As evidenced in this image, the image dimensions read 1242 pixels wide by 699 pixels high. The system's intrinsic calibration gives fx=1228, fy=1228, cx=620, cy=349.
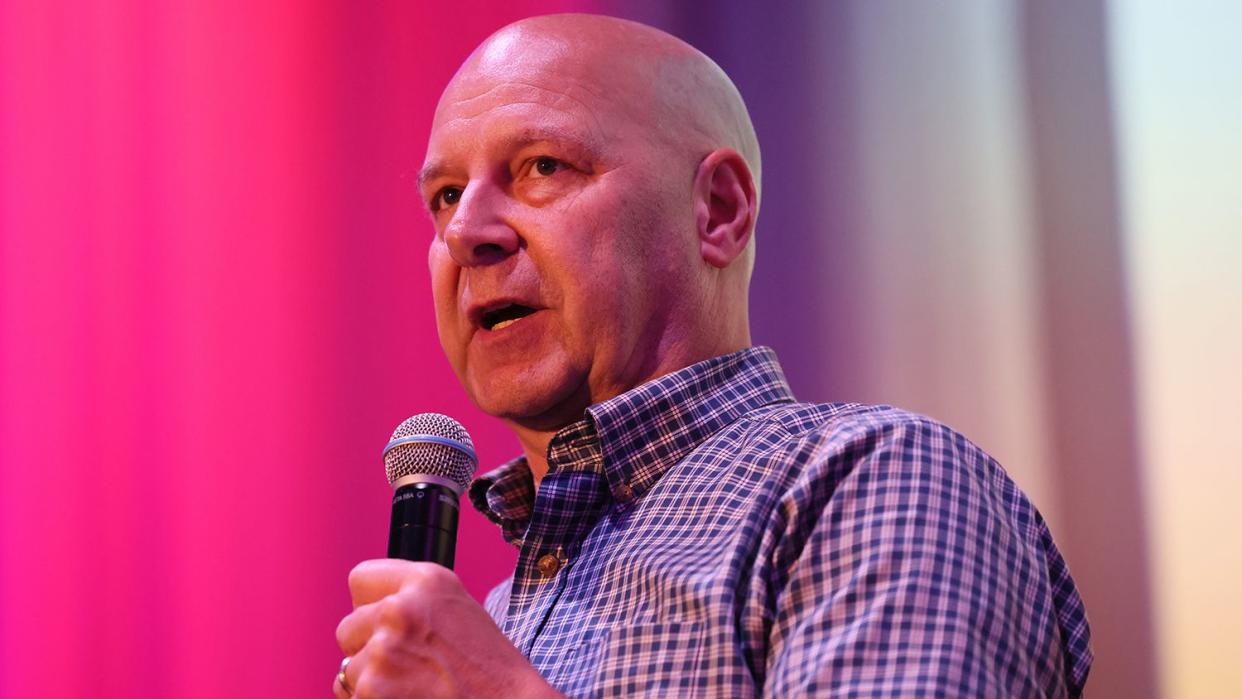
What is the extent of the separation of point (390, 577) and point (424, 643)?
2.8 inches

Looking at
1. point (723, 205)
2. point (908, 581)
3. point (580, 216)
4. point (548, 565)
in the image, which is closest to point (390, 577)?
point (548, 565)

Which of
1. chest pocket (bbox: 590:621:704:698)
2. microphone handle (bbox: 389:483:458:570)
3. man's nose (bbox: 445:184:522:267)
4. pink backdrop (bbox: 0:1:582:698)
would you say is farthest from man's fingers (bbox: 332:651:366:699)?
pink backdrop (bbox: 0:1:582:698)

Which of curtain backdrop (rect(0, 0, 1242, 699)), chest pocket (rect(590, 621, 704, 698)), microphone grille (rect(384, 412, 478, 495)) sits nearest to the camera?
chest pocket (rect(590, 621, 704, 698))

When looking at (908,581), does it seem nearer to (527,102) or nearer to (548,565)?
(548,565)

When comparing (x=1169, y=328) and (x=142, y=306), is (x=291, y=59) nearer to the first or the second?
(x=142, y=306)

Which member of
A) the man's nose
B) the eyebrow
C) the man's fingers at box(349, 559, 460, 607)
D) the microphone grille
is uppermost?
the eyebrow

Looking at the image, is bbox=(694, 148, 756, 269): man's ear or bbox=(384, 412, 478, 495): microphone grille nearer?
bbox=(384, 412, 478, 495): microphone grille

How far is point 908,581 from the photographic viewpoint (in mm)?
1064

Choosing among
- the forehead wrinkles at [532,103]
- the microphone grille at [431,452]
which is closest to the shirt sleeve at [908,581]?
the microphone grille at [431,452]

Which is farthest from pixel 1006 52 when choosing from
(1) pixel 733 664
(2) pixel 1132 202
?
(1) pixel 733 664

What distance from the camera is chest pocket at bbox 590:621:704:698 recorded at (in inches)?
44.9

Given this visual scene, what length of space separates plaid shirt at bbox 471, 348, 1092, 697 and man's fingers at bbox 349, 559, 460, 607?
20cm

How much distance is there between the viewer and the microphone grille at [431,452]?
4.20 feet

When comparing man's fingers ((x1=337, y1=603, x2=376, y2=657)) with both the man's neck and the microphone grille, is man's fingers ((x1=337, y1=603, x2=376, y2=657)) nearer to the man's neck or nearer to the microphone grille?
the microphone grille
